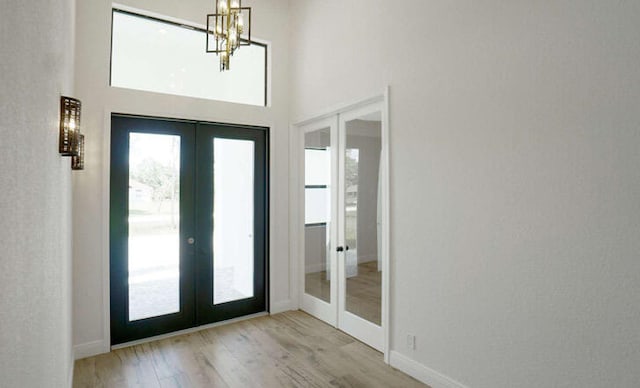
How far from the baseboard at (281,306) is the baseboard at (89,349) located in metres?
1.83

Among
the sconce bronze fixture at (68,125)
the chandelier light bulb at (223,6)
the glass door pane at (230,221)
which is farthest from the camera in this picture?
the glass door pane at (230,221)

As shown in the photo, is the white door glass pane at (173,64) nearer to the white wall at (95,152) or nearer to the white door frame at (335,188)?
the white wall at (95,152)

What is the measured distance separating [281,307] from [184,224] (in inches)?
64.7

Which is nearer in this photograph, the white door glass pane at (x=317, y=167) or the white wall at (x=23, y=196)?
the white wall at (x=23, y=196)

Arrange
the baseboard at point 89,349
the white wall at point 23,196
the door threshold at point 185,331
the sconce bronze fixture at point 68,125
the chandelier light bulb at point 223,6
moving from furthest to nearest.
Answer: the door threshold at point 185,331
the baseboard at point 89,349
the chandelier light bulb at point 223,6
the sconce bronze fixture at point 68,125
the white wall at point 23,196

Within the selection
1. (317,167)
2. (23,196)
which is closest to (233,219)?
(317,167)

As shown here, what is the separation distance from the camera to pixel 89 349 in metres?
3.41

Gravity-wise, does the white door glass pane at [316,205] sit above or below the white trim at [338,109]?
below

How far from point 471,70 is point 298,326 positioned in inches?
126

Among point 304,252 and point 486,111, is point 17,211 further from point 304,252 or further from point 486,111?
point 304,252

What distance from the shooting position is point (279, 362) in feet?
10.8

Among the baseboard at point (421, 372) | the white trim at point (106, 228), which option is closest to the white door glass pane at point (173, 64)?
the white trim at point (106, 228)

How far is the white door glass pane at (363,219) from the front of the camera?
3.54 m

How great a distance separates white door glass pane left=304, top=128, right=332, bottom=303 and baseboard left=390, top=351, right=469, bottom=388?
123cm
